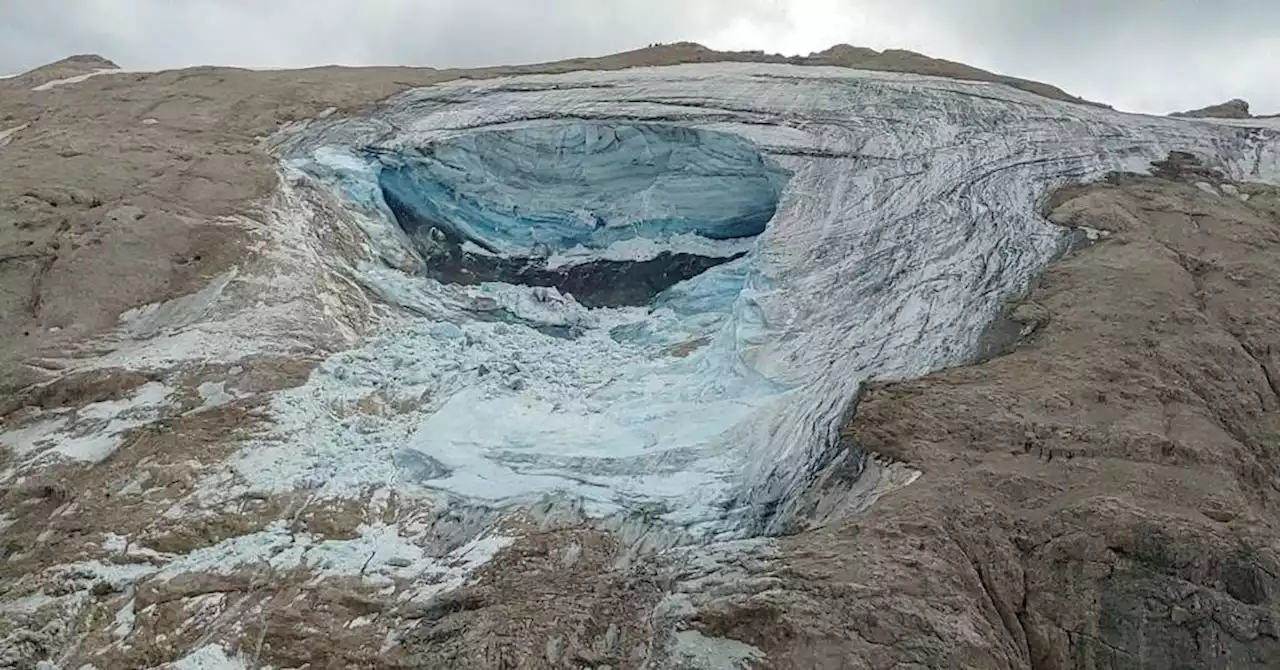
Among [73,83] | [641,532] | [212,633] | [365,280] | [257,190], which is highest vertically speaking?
[73,83]

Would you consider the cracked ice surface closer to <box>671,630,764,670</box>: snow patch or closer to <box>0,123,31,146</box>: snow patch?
<box>671,630,764,670</box>: snow patch

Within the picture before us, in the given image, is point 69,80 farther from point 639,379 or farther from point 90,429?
point 639,379

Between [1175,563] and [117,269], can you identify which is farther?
[117,269]

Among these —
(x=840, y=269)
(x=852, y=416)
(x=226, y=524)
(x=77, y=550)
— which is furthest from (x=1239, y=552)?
(x=77, y=550)

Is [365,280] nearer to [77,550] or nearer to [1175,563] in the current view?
[77,550]

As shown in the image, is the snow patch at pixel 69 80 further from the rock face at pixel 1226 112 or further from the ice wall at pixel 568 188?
the rock face at pixel 1226 112

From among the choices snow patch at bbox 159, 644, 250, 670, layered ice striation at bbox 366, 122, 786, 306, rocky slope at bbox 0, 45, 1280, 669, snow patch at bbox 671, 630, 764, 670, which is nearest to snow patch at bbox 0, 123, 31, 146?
rocky slope at bbox 0, 45, 1280, 669
